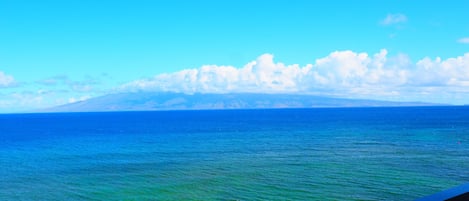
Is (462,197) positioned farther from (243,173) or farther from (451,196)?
(243,173)

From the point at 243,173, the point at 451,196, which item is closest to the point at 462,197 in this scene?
the point at 451,196

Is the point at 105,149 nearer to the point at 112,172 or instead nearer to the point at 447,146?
the point at 112,172

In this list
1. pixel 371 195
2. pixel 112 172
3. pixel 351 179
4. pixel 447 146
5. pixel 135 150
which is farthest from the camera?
pixel 135 150

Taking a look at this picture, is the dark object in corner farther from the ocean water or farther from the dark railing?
the ocean water

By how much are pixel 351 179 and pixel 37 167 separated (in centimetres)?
2581

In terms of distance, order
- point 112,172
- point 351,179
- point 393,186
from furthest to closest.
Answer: point 112,172 → point 351,179 → point 393,186

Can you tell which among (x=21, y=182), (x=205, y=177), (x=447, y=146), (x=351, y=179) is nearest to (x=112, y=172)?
(x=21, y=182)

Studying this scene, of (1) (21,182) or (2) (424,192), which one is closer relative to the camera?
(2) (424,192)

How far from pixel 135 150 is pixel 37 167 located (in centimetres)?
1299

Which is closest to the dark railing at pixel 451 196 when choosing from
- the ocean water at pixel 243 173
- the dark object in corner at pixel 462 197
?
the dark object in corner at pixel 462 197

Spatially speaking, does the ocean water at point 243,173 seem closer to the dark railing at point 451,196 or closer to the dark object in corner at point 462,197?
the dark railing at point 451,196

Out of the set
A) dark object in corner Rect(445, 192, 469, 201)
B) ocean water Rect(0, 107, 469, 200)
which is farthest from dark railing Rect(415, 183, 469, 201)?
ocean water Rect(0, 107, 469, 200)

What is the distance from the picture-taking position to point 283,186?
24.6 metres

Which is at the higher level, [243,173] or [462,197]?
[462,197]
